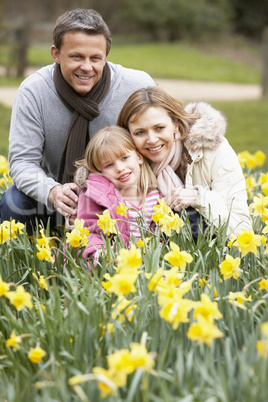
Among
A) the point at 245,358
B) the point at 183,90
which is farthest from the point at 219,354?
the point at 183,90

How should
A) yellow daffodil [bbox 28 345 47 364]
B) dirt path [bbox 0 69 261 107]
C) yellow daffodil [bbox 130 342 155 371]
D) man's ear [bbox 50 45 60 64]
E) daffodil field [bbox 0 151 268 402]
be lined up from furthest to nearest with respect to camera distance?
dirt path [bbox 0 69 261 107] → man's ear [bbox 50 45 60 64] → yellow daffodil [bbox 28 345 47 364] → daffodil field [bbox 0 151 268 402] → yellow daffodil [bbox 130 342 155 371]

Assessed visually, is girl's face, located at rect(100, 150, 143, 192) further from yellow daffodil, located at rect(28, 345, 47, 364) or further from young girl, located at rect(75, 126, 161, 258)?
yellow daffodil, located at rect(28, 345, 47, 364)

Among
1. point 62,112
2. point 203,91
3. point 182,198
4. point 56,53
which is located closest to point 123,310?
point 182,198

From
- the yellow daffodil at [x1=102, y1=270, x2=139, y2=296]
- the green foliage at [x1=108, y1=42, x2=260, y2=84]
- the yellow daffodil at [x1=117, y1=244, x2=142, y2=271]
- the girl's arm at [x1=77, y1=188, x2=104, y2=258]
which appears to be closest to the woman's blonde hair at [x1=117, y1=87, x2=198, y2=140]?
the girl's arm at [x1=77, y1=188, x2=104, y2=258]

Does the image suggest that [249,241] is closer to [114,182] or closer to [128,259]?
[128,259]

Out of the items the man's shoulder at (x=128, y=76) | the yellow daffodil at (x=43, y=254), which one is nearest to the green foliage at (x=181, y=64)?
the man's shoulder at (x=128, y=76)

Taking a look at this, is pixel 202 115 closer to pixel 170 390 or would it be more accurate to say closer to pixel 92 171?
pixel 92 171

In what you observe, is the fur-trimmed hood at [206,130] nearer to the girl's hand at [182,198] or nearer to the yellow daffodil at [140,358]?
the girl's hand at [182,198]

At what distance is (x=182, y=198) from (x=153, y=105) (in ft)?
1.58

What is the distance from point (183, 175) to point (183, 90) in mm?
8390

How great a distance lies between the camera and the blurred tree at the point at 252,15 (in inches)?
989

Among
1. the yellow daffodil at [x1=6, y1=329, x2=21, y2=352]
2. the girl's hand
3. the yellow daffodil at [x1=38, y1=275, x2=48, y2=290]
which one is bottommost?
the yellow daffodil at [x1=6, y1=329, x2=21, y2=352]

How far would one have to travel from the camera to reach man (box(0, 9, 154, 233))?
2992 mm

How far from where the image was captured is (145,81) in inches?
132
